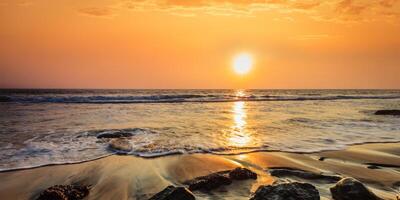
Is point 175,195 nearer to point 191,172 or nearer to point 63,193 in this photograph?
point 63,193

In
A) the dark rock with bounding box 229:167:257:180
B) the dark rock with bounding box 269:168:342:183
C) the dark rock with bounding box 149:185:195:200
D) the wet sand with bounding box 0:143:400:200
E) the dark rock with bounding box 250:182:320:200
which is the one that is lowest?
the wet sand with bounding box 0:143:400:200

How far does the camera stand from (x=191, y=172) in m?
6.13

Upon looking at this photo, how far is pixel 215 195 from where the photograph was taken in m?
4.64

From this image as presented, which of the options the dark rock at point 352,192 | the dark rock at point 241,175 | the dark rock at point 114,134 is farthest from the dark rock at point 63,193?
the dark rock at point 114,134

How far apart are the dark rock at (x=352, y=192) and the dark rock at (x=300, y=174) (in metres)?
0.97

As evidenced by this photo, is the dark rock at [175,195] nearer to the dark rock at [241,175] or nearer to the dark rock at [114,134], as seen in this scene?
the dark rock at [241,175]

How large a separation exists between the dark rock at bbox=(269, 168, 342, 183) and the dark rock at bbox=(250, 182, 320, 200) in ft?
4.78

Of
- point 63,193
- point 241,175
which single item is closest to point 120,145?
point 63,193

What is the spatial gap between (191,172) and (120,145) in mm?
3248

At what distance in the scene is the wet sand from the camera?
195 inches

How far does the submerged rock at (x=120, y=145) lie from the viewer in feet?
26.9

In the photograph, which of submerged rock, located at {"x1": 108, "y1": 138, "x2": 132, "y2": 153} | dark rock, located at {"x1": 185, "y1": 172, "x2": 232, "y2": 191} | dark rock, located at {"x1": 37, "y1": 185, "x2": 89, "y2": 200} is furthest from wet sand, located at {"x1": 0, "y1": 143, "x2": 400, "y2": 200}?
submerged rock, located at {"x1": 108, "y1": 138, "x2": 132, "y2": 153}

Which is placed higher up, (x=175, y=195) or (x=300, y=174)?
(x=175, y=195)

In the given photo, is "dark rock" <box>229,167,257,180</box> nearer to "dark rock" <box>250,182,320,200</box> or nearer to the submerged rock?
"dark rock" <box>250,182,320,200</box>
